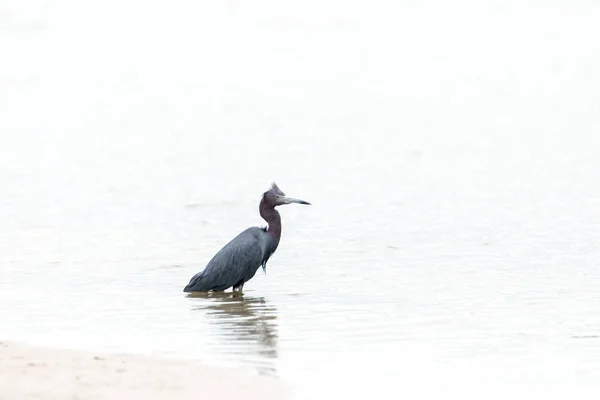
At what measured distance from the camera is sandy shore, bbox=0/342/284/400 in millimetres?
7617

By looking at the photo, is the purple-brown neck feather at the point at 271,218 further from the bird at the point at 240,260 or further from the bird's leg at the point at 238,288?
the bird's leg at the point at 238,288

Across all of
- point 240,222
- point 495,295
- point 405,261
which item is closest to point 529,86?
point 240,222

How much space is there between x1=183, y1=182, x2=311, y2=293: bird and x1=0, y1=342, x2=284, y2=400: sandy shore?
381cm

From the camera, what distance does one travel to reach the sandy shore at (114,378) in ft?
25.0

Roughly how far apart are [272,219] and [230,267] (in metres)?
1.15

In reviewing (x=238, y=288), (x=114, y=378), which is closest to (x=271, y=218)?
(x=238, y=288)

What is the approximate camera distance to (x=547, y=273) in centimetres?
1379

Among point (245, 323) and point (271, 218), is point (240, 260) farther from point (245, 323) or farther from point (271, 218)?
point (245, 323)

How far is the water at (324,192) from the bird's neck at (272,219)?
470mm

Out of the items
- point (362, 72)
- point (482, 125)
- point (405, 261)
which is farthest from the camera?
point (362, 72)

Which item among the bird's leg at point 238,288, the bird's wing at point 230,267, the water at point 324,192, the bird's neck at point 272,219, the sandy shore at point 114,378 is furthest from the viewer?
the bird's neck at point 272,219

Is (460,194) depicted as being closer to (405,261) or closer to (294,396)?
(405,261)

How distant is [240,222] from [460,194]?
375 cm

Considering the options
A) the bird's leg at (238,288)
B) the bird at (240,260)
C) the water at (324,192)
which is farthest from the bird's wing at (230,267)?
the water at (324,192)
